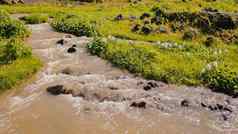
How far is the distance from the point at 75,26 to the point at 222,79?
10.9 meters

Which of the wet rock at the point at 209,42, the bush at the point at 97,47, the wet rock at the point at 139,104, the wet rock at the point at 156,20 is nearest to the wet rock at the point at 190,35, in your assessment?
the wet rock at the point at 209,42

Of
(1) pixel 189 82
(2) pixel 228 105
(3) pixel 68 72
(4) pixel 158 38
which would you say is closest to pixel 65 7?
(4) pixel 158 38

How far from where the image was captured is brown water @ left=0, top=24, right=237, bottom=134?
46.0 ft

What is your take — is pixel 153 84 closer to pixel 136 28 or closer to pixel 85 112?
pixel 85 112

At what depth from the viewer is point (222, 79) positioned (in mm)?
17922

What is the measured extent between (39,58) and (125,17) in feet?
34.4

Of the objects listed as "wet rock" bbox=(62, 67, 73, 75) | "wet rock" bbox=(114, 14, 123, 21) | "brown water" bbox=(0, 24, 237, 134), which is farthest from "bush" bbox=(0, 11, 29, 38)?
"wet rock" bbox=(114, 14, 123, 21)

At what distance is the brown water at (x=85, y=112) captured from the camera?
1402 cm

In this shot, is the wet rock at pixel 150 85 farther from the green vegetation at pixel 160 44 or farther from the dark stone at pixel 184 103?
the dark stone at pixel 184 103

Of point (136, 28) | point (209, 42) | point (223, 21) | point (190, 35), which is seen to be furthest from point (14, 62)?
point (223, 21)

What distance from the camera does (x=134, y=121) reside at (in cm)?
1445

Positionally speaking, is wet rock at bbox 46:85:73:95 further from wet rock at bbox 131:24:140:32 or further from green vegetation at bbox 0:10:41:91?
wet rock at bbox 131:24:140:32

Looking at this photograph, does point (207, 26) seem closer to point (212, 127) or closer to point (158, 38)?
point (158, 38)

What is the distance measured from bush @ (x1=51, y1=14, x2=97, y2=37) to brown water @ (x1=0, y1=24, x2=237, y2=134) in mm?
5833
